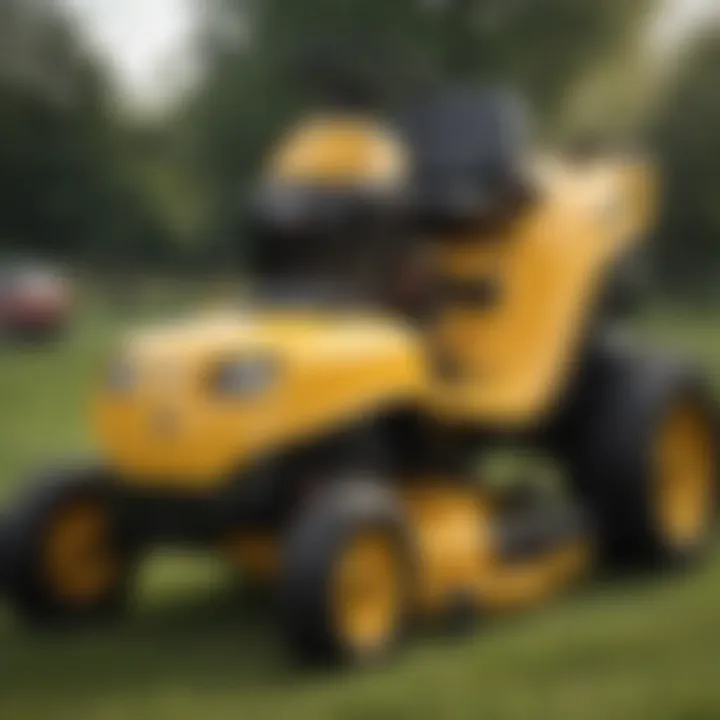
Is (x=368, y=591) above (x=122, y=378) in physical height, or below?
below

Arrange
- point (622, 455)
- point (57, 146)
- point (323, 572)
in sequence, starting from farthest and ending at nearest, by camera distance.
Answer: point (622, 455) → point (323, 572) → point (57, 146)

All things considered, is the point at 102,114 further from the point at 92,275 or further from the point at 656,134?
the point at 656,134

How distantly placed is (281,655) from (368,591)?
5cm

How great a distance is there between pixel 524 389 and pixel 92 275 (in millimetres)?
275

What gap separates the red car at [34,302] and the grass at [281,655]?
0.01 m

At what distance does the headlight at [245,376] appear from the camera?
42.4 inches

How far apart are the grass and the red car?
11mm

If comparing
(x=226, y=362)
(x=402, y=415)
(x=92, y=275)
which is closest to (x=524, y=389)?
(x=402, y=415)

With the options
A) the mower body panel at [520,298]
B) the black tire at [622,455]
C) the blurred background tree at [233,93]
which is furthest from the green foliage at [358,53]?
the black tire at [622,455]

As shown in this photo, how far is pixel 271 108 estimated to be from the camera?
3.24 ft

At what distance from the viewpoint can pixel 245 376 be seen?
1.09m

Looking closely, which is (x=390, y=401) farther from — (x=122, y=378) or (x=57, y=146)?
(x=57, y=146)

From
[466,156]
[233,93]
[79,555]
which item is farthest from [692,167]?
[79,555]

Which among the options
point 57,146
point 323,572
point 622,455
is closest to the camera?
point 57,146
